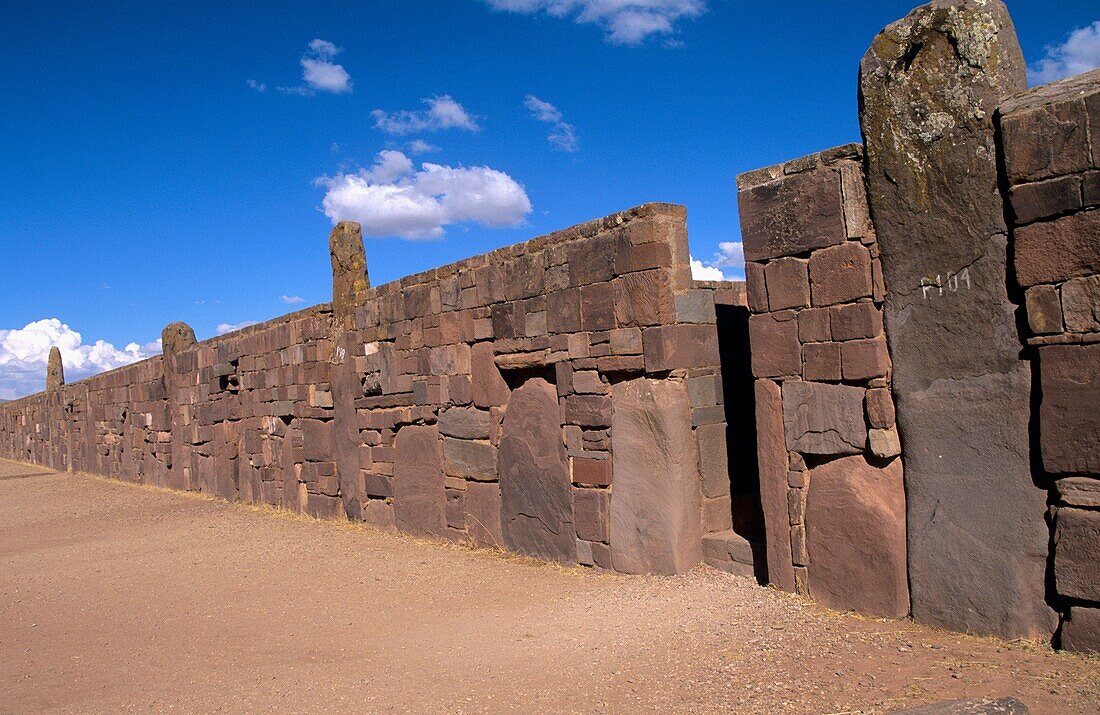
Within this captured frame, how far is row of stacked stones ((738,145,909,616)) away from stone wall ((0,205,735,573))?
2.93 feet

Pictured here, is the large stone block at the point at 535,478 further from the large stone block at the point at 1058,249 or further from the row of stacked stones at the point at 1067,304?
the large stone block at the point at 1058,249

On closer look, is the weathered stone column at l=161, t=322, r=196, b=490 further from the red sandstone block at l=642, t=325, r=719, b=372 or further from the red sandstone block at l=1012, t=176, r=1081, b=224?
the red sandstone block at l=1012, t=176, r=1081, b=224

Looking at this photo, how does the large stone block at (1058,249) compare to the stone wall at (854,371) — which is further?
the stone wall at (854,371)

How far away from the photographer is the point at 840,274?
5188 mm

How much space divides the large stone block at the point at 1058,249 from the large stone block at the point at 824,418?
1188 millimetres

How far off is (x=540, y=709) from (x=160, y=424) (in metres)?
15.2

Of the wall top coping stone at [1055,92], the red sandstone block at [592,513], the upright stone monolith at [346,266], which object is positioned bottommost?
the red sandstone block at [592,513]

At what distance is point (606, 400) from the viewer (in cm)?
691

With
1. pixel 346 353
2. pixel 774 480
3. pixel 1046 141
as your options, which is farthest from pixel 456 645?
pixel 346 353

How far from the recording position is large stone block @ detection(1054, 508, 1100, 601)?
4117 millimetres

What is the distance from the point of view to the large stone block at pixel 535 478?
741 cm

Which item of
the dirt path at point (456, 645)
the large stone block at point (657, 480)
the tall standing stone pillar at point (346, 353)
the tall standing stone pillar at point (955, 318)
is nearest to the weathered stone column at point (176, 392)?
the tall standing stone pillar at point (346, 353)

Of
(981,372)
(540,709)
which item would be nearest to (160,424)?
(540,709)

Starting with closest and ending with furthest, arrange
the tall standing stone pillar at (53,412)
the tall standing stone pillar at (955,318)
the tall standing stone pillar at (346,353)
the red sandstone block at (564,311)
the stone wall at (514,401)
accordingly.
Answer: the tall standing stone pillar at (955,318) → the stone wall at (514,401) → the red sandstone block at (564,311) → the tall standing stone pillar at (346,353) → the tall standing stone pillar at (53,412)
